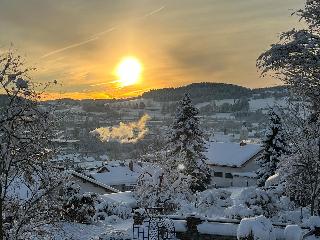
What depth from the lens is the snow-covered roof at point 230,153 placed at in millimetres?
65938

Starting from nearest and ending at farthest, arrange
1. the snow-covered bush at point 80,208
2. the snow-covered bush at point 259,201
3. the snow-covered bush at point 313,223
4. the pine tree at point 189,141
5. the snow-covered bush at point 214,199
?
the snow-covered bush at point 313,223 → the snow-covered bush at point 259,201 → the snow-covered bush at point 214,199 → the snow-covered bush at point 80,208 → the pine tree at point 189,141

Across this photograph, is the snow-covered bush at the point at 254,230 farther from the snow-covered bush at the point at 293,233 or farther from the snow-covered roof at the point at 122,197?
the snow-covered roof at the point at 122,197

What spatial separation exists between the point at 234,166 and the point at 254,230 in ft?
168

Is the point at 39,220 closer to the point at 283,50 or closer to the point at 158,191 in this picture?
the point at 283,50

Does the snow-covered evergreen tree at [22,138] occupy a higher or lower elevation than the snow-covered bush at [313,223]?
higher

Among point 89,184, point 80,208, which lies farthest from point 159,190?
point 89,184

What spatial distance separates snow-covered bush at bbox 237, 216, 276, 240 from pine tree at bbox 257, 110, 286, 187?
92.0 feet

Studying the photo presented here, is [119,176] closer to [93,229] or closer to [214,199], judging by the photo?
[93,229]

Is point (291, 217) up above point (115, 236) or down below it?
above

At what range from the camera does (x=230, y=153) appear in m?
69.2

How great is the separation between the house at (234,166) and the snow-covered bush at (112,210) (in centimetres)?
3502

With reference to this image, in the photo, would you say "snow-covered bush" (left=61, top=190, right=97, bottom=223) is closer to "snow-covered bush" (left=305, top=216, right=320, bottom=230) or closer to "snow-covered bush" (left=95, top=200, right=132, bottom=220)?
"snow-covered bush" (left=95, top=200, right=132, bottom=220)

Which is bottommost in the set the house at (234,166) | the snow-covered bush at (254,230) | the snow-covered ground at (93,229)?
the snow-covered ground at (93,229)

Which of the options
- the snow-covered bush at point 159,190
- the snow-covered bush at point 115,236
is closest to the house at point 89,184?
the snow-covered bush at point 159,190
